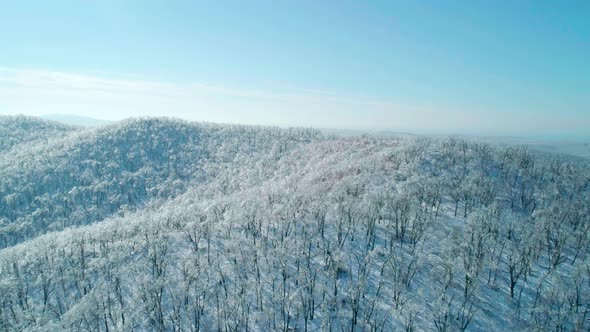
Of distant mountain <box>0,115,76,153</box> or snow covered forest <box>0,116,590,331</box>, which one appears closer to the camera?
snow covered forest <box>0,116,590,331</box>

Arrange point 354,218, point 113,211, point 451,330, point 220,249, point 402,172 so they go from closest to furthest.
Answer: point 451,330 < point 220,249 < point 354,218 < point 402,172 < point 113,211

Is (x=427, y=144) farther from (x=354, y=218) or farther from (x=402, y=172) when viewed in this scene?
(x=354, y=218)

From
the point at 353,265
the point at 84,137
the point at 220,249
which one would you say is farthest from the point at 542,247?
the point at 84,137

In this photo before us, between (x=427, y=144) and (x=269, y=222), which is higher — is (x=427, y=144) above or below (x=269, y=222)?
above

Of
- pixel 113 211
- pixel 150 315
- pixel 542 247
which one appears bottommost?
pixel 113 211

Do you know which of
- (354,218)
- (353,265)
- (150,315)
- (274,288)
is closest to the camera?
(150,315)

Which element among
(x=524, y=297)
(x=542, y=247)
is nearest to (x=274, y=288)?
(x=524, y=297)

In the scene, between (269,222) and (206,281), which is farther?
(269,222)

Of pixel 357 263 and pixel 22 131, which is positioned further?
pixel 22 131

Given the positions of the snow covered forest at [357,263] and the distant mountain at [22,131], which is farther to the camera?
the distant mountain at [22,131]

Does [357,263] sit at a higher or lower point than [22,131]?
lower
